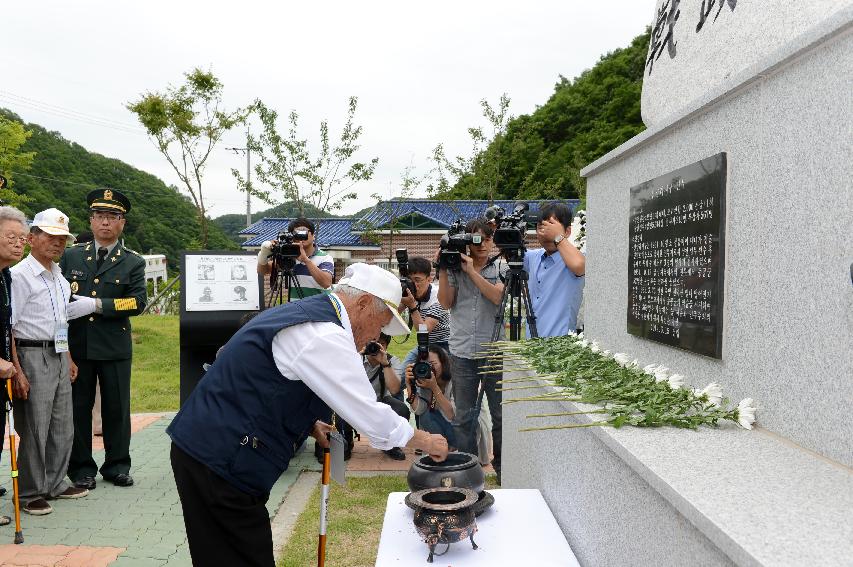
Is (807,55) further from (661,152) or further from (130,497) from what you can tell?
(130,497)

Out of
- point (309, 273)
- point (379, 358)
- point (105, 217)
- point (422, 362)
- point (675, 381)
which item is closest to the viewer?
point (675, 381)

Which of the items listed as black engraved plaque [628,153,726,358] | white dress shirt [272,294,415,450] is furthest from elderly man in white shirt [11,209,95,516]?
black engraved plaque [628,153,726,358]

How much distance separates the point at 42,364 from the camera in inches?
174

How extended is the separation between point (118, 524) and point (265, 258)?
7.43ft

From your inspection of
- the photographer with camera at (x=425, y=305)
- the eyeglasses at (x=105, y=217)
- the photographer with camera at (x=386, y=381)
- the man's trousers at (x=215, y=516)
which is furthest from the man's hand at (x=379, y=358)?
the man's trousers at (x=215, y=516)

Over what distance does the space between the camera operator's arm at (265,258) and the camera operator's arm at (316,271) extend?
0.92 feet

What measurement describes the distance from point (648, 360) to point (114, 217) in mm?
4206

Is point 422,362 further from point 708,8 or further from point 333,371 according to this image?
point 708,8

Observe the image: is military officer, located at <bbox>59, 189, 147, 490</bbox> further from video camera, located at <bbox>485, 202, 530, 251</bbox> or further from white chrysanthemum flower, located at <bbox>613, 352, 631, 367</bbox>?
white chrysanthemum flower, located at <bbox>613, 352, 631, 367</bbox>

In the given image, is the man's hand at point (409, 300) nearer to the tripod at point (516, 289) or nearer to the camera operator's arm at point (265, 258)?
the tripod at point (516, 289)

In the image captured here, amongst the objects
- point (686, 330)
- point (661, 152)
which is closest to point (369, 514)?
point (686, 330)

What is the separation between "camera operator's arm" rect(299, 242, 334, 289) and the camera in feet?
16.4

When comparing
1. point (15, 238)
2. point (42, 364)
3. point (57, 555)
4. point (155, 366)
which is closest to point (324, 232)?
point (155, 366)

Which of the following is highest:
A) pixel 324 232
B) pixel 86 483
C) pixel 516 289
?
pixel 324 232
